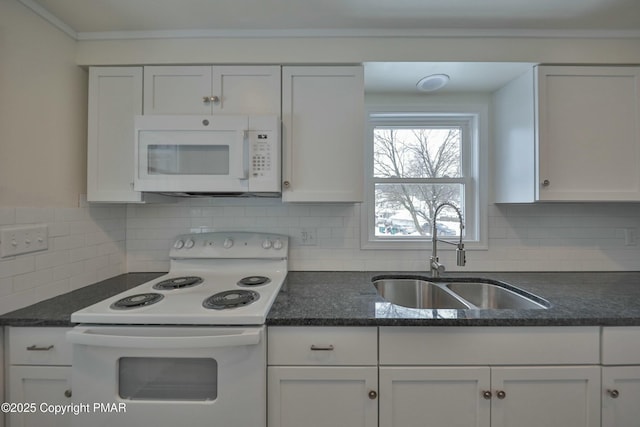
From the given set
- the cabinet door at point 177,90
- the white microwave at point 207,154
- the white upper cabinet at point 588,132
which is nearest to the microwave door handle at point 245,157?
the white microwave at point 207,154

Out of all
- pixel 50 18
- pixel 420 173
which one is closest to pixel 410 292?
pixel 420 173

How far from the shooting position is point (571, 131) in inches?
59.6

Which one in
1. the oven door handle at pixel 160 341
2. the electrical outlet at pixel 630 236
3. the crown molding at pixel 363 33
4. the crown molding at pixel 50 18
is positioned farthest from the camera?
the electrical outlet at pixel 630 236

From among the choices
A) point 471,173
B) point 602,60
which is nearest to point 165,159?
point 471,173

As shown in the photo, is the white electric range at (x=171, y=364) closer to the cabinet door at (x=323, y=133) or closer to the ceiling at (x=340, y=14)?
the cabinet door at (x=323, y=133)

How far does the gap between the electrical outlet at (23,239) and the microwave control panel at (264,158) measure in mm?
972

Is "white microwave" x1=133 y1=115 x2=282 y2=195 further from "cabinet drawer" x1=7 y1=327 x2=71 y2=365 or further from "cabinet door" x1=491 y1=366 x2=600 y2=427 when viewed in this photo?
"cabinet door" x1=491 y1=366 x2=600 y2=427

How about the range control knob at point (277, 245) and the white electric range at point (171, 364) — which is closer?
the white electric range at point (171, 364)

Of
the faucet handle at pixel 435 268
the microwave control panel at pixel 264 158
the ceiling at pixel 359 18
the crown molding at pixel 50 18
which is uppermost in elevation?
the ceiling at pixel 359 18

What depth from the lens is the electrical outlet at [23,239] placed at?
1139mm

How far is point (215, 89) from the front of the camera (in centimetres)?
151

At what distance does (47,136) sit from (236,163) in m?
0.92

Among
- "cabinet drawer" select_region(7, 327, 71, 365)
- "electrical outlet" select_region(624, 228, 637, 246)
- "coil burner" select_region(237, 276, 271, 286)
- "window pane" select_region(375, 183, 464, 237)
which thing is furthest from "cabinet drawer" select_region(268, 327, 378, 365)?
"electrical outlet" select_region(624, 228, 637, 246)

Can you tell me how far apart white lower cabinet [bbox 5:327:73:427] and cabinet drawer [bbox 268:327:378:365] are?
0.85m
